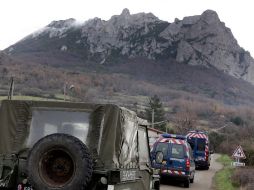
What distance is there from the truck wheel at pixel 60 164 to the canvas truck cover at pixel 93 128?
0.58 metres

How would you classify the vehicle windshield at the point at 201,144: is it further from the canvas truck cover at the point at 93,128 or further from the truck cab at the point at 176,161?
the canvas truck cover at the point at 93,128

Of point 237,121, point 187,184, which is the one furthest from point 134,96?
point 187,184

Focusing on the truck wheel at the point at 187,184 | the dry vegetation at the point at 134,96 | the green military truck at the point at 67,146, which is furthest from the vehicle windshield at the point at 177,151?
the dry vegetation at the point at 134,96

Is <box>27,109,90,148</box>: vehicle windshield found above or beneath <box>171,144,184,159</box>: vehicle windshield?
above

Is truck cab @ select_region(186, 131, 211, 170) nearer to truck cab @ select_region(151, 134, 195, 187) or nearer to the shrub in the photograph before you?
truck cab @ select_region(151, 134, 195, 187)

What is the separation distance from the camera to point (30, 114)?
24.5 ft

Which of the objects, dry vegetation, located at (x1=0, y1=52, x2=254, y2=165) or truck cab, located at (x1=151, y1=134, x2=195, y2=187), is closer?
truck cab, located at (x1=151, y1=134, x2=195, y2=187)

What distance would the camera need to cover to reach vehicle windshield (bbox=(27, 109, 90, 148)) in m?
7.22

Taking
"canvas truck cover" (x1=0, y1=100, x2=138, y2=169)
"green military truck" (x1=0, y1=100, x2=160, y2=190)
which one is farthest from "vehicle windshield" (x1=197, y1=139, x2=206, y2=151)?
"canvas truck cover" (x1=0, y1=100, x2=138, y2=169)

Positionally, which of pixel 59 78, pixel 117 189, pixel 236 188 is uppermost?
pixel 59 78

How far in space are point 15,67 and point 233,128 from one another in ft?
173

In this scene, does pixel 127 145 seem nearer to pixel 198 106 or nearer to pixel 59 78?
pixel 59 78

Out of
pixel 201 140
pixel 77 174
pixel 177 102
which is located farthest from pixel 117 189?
pixel 177 102

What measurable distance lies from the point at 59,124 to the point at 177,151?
45.1 feet
